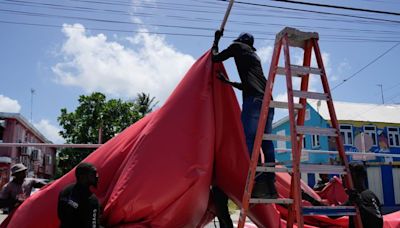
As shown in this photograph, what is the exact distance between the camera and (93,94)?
32219 millimetres

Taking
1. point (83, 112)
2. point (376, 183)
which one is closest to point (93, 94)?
point (83, 112)

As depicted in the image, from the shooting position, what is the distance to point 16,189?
15.6 ft

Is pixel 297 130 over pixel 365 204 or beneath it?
over

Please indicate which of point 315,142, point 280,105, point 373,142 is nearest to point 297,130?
point 280,105

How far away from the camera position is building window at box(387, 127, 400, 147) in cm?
2414

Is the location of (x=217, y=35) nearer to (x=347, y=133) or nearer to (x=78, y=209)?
(x=78, y=209)

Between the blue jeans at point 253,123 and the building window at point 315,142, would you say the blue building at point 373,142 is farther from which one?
the blue jeans at point 253,123

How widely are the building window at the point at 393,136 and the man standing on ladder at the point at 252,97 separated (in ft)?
75.7

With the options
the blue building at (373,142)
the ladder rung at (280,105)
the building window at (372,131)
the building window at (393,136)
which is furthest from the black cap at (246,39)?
the building window at (393,136)

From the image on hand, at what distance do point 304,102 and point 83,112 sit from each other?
30.3 m

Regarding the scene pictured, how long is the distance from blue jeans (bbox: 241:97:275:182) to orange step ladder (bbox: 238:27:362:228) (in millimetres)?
155

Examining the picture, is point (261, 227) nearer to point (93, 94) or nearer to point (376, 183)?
point (376, 183)

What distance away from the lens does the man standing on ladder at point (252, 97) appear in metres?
3.44

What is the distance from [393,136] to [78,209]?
24695mm
